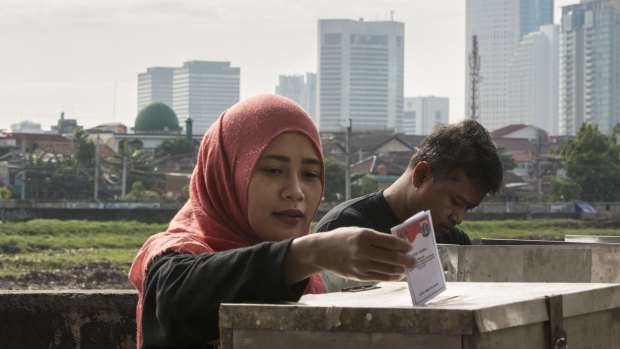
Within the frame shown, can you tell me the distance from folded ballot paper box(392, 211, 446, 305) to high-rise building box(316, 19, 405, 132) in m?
175

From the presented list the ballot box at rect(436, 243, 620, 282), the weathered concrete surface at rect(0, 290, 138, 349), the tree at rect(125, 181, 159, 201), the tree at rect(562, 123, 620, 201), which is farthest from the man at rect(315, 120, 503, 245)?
the tree at rect(562, 123, 620, 201)

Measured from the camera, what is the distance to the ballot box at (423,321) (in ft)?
6.20

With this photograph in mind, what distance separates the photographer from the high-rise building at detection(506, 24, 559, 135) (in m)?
193

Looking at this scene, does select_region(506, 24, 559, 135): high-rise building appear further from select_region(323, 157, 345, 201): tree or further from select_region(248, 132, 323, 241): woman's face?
select_region(248, 132, 323, 241): woman's face

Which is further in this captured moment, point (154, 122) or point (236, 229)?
point (154, 122)

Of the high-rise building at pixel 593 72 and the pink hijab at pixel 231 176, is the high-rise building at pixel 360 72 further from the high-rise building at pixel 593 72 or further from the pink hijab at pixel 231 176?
the pink hijab at pixel 231 176

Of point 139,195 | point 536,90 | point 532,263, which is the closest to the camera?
point 532,263

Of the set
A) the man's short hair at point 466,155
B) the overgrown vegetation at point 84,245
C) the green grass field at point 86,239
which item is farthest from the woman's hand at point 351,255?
the green grass field at point 86,239

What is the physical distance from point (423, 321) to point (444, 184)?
5.98 feet

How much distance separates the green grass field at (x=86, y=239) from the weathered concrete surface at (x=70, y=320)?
88.5 feet

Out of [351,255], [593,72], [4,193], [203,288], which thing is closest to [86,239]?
[4,193]

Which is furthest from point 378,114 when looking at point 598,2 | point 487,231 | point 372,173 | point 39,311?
point 39,311

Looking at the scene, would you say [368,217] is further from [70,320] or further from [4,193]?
[4,193]

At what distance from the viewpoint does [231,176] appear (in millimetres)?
2492
